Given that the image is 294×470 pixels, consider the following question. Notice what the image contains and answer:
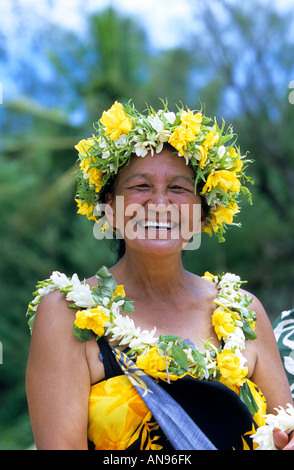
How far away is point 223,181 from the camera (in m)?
2.46

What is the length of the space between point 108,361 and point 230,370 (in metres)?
0.46

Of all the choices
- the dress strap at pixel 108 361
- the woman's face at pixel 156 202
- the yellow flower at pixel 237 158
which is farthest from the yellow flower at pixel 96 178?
the dress strap at pixel 108 361

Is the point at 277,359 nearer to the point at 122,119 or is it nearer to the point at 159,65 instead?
the point at 122,119

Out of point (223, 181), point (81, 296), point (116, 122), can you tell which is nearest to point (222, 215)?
point (223, 181)

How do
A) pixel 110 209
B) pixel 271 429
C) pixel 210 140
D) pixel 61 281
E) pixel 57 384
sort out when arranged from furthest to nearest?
pixel 110 209 < pixel 210 140 < pixel 61 281 < pixel 271 429 < pixel 57 384

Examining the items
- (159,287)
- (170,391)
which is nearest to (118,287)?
(159,287)

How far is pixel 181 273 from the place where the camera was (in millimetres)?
2570

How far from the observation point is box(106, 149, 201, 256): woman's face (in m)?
2.33

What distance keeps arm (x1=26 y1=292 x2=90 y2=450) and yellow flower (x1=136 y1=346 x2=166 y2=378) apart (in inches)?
7.8

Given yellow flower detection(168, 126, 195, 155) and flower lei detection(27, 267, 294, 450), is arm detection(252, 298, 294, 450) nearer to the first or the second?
flower lei detection(27, 267, 294, 450)

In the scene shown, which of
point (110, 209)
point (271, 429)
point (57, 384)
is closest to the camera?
point (57, 384)

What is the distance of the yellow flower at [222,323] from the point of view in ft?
7.86

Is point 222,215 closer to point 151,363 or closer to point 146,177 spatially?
point 146,177

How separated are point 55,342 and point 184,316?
22.6 inches
